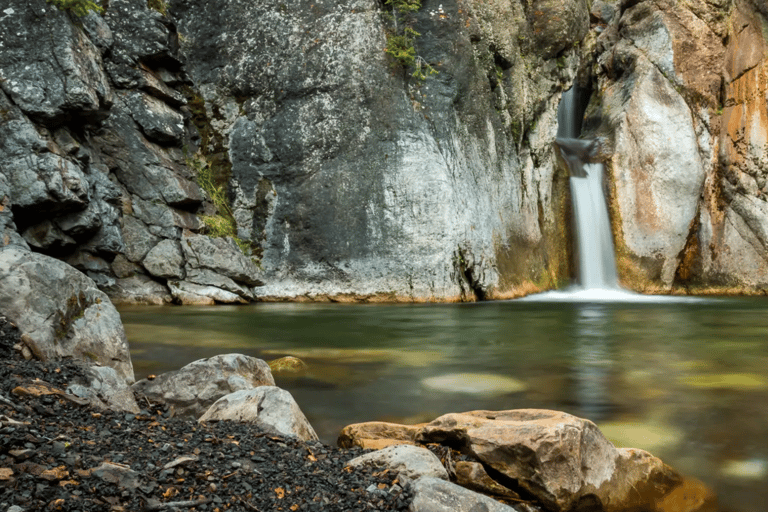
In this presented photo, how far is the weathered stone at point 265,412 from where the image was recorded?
3.64 m

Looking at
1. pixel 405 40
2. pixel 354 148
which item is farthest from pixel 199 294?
pixel 405 40

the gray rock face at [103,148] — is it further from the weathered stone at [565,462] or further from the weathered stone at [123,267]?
the weathered stone at [565,462]

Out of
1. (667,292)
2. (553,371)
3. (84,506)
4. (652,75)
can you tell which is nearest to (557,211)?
(667,292)

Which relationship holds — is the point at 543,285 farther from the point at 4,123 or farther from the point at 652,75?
the point at 4,123

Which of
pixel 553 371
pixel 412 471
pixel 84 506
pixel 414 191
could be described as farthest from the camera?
pixel 414 191

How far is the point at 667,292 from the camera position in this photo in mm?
17797

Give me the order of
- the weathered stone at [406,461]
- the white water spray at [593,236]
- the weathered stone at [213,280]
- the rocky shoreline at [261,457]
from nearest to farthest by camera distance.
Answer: the rocky shoreline at [261,457] < the weathered stone at [406,461] < the weathered stone at [213,280] < the white water spray at [593,236]

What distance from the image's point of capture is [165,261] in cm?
1277

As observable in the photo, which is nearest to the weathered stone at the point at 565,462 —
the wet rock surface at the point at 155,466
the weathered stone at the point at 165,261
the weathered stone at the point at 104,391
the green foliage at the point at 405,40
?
the wet rock surface at the point at 155,466

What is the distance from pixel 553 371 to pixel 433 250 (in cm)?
694

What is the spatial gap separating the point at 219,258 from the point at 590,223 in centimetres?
1060

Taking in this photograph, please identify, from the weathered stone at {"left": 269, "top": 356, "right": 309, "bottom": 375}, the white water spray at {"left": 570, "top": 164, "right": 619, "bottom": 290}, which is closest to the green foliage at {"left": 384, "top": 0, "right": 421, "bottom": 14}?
the white water spray at {"left": 570, "top": 164, "right": 619, "bottom": 290}

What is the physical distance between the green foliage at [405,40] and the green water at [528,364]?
18.8 ft

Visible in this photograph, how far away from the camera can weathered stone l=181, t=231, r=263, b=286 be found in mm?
13094
